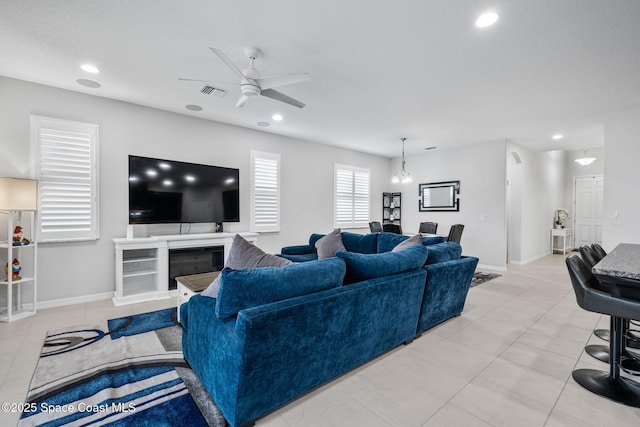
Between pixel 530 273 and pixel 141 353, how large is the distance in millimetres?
6850

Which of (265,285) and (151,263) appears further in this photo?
(151,263)

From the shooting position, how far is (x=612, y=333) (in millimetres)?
2137

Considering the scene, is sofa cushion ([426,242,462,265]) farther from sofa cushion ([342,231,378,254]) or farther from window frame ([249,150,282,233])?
window frame ([249,150,282,233])

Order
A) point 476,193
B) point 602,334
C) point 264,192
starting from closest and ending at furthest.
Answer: point 602,334, point 264,192, point 476,193

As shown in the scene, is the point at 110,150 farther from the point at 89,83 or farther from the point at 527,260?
the point at 527,260

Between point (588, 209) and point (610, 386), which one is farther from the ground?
point (588, 209)

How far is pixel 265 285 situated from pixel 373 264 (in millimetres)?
945

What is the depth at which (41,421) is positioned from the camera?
68.6 inches

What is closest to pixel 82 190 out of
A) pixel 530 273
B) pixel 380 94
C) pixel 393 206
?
pixel 380 94

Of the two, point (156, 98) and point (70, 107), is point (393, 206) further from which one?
point (70, 107)

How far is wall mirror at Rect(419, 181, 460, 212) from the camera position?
7.06 meters

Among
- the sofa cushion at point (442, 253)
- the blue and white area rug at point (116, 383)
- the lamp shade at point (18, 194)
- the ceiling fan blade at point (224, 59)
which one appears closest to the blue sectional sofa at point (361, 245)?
the sofa cushion at point (442, 253)

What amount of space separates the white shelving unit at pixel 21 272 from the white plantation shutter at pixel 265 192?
3055mm

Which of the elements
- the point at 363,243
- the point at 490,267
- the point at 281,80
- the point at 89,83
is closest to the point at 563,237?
the point at 490,267
